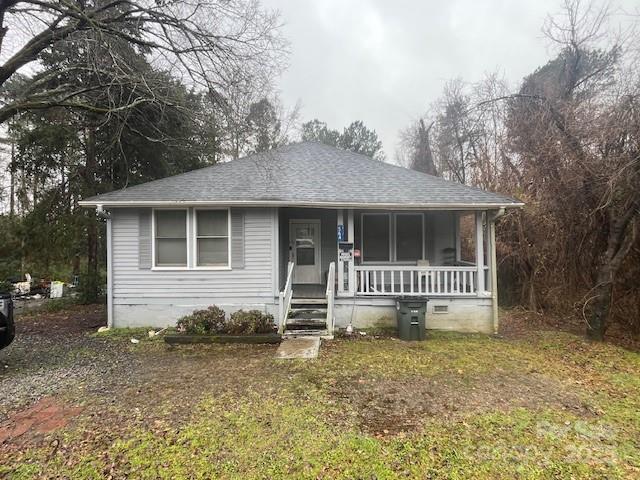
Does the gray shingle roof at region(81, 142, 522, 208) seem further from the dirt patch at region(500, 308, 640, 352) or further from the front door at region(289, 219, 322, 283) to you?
the dirt patch at region(500, 308, 640, 352)

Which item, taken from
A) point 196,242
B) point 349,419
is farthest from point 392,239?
point 349,419

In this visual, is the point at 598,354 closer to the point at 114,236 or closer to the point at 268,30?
the point at 268,30

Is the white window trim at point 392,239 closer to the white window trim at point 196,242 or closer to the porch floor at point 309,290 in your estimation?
the porch floor at point 309,290

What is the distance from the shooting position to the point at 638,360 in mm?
5895

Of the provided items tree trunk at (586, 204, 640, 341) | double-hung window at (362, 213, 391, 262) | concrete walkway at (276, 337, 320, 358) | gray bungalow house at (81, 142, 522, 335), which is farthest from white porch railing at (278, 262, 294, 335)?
tree trunk at (586, 204, 640, 341)

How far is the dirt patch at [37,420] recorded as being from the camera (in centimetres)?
354

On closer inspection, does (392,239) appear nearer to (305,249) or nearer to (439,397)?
(305,249)

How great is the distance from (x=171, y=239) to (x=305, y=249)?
3.46 m

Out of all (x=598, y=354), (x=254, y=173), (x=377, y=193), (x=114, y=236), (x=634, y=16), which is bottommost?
(x=598, y=354)

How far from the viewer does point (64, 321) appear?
915cm

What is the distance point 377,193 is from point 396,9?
29.2 feet

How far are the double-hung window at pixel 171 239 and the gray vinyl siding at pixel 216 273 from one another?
26cm

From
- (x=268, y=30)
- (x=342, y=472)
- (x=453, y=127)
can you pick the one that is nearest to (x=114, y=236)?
(x=268, y=30)

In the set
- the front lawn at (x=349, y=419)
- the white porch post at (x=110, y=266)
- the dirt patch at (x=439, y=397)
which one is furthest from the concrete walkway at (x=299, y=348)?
the white porch post at (x=110, y=266)
